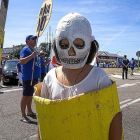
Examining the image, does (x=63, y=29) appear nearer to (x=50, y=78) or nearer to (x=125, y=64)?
(x=50, y=78)

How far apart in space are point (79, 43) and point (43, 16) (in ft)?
5.19

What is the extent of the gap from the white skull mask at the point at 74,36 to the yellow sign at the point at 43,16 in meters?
1.22

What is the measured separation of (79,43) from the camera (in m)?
1.42

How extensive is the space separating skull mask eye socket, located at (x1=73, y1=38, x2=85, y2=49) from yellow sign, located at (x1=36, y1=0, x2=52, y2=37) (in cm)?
131

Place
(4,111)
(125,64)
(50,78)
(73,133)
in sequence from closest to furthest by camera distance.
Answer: (73,133), (50,78), (4,111), (125,64)

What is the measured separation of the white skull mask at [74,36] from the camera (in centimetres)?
139

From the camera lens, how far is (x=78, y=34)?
139cm

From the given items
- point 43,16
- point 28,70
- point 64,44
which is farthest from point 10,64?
point 64,44

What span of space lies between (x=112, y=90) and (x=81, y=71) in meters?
0.31

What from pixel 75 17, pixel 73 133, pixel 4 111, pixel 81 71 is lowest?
pixel 4 111

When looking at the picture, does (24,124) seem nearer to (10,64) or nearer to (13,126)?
(13,126)

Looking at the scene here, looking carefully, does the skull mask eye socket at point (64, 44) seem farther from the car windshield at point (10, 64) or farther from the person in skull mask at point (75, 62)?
the car windshield at point (10, 64)

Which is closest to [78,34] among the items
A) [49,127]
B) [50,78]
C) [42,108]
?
[50,78]

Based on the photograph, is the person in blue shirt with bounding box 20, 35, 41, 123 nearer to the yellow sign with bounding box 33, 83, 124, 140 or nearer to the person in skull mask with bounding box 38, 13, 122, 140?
the person in skull mask with bounding box 38, 13, 122, 140
